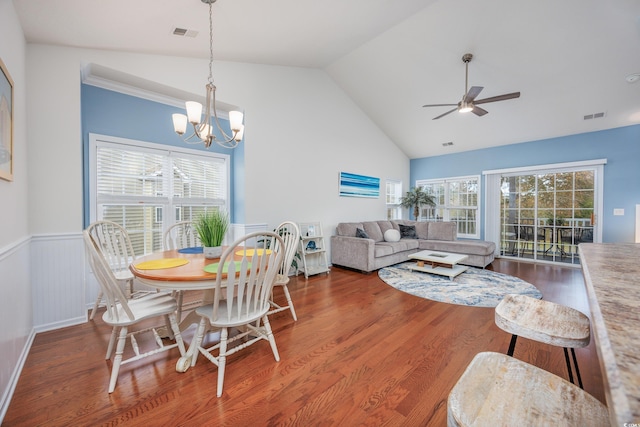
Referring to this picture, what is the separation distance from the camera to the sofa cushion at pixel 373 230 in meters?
5.32

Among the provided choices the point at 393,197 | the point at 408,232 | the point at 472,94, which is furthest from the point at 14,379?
the point at 393,197

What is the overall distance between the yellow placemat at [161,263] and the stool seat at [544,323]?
2.06 metres

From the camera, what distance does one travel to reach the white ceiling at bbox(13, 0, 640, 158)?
232cm

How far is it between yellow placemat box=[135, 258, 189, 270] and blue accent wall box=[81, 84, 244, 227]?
5.28ft

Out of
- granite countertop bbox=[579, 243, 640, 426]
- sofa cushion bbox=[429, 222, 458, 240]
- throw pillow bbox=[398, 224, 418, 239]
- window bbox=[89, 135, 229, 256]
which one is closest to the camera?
granite countertop bbox=[579, 243, 640, 426]

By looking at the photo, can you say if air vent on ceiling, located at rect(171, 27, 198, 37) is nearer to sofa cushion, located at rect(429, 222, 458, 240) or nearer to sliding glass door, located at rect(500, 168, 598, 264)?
sofa cushion, located at rect(429, 222, 458, 240)

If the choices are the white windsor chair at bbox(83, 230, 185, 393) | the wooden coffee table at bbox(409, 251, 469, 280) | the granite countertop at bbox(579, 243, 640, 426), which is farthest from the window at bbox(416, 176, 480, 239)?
the white windsor chair at bbox(83, 230, 185, 393)

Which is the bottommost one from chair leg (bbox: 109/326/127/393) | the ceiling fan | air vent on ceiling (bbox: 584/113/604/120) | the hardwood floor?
the hardwood floor

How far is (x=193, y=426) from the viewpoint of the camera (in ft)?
4.50

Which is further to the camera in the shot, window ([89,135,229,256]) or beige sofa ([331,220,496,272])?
beige sofa ([331,220,496,272])

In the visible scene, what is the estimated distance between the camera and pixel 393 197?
6.79m

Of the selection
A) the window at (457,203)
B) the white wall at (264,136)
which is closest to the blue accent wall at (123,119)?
the white wall at (264,136)

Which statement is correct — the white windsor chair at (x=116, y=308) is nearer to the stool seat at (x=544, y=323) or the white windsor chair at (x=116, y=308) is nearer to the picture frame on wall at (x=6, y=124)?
the picture frame on wall at (x=6, y=124)

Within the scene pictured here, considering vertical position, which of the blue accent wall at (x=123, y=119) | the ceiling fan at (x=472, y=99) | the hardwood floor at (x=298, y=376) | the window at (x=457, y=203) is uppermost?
the ceiling fan at (x=472, y=99)
